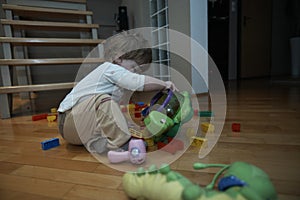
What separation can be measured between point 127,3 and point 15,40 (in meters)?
1.65

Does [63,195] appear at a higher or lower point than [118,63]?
lower

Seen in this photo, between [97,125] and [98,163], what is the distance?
0.12m

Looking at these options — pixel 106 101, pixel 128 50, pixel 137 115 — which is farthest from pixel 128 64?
pixel 137 115

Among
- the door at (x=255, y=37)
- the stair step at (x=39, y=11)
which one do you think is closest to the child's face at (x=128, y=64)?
the stair step at (x=39, y=11)

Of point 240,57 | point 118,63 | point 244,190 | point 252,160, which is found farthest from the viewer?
point 240,57

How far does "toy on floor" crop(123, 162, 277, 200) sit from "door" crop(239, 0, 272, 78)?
291 centimetres

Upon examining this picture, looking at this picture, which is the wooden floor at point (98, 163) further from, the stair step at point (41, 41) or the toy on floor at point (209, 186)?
the stair step at point (41, 41)

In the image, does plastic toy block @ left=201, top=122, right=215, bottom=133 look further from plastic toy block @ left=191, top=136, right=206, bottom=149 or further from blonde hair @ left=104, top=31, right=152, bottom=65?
blonde hair @ left=104, top=31, right=152, bottom=65

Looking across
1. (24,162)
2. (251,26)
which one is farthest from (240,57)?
(24,162)

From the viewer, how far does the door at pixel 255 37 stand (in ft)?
9.38

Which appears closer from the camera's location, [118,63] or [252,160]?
[252,160]

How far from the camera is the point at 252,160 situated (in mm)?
502

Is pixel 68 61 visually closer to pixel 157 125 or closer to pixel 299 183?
pixel 157 125

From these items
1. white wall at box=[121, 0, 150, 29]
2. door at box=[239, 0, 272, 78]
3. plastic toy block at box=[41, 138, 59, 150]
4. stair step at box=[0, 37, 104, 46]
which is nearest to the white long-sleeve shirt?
plastic toy block at box=[41, 138, 59, 150]
